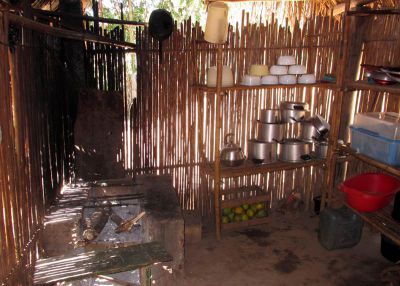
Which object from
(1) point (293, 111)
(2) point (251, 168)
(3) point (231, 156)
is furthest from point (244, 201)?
(1) point (293, 111)

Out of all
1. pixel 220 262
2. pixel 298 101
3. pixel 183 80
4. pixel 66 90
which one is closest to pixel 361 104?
pixel 298 101

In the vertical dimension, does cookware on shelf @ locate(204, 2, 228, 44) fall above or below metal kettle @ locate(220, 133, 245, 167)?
above

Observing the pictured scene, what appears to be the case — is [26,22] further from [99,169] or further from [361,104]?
[361,104]

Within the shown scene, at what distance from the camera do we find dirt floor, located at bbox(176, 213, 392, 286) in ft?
12.5

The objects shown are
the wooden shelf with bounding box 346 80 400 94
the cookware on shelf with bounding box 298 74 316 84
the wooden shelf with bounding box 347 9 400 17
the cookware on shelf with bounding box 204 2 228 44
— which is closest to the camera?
the wooden shelf with bounding box 346 80 400 94

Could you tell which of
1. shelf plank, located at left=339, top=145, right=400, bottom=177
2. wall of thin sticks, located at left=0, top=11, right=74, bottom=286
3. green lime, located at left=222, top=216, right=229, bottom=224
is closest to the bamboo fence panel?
shelf plank, located at left=339, top=145, right=400, bottom=177

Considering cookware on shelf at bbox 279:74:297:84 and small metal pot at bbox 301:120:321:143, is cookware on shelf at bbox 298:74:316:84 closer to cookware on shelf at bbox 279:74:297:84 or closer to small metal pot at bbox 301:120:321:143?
cookware on shelf at bbox 279:74:297:84

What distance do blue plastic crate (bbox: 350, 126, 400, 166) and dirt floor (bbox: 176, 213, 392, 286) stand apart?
47.6 inches

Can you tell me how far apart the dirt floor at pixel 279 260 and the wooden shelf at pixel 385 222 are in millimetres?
573

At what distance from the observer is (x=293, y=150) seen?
15.3ft

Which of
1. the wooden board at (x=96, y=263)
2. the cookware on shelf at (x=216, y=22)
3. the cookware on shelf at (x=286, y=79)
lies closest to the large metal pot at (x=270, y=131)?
the cookware on shelf at (x=286, y=79)

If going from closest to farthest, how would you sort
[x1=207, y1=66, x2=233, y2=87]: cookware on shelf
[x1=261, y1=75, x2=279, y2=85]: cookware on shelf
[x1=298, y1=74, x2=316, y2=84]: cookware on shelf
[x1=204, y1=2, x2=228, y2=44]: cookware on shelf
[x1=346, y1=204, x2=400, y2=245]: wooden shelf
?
[x1=346, y1=204, x2=400, y2=245]: wooden shelf < [x1=204, y1=2, x2=228, y2=44]: cookware on shelf < [x1=207, y1=66, x2=233, y2=87]: cookware on shelf < [x1=261, y1=75, x2=279, y2=85]: cookware on shelf < [x1=298, y1=74, x2=316, y2=84]: cookware on shelf

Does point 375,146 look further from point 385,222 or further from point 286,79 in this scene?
point 286,79

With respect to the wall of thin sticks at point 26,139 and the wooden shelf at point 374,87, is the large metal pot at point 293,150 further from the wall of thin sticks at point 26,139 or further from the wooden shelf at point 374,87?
the wall of thin sticks at point 26,139
